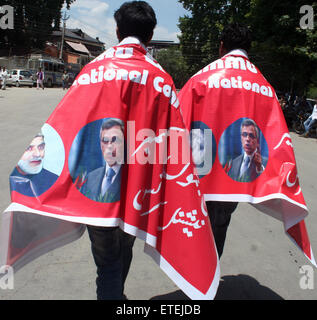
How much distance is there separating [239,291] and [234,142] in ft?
4.03

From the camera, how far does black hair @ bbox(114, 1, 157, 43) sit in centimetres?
192

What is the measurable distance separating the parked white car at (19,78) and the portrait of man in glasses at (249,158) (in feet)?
96.5

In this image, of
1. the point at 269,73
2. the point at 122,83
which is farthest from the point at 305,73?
the point at 122,83

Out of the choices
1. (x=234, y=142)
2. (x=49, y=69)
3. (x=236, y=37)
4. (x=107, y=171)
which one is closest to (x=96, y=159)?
(x=107, y=171)

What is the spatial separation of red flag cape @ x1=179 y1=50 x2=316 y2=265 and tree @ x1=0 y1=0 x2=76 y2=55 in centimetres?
4232

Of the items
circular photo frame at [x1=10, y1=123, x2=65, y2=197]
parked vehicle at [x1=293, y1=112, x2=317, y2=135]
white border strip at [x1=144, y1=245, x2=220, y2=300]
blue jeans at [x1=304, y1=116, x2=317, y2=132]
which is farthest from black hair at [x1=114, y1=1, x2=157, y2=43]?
parked vehicle at [x1=293, y1=112, x2=317, y2=135]

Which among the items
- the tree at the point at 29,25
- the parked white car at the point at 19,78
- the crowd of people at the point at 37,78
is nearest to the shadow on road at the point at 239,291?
the crowd of people at the point at 37,78

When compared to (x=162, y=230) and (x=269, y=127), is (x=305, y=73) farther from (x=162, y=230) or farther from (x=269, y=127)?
(x=162, y=230)

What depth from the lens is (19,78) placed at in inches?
1129

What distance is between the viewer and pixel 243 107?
234cm

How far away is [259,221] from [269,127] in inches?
90.5

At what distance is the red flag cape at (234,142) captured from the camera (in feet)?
7.61

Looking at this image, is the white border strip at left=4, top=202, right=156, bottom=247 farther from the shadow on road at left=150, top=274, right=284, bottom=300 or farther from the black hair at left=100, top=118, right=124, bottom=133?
the shadow on road at left=150, top=274, right=284, bottom=300
